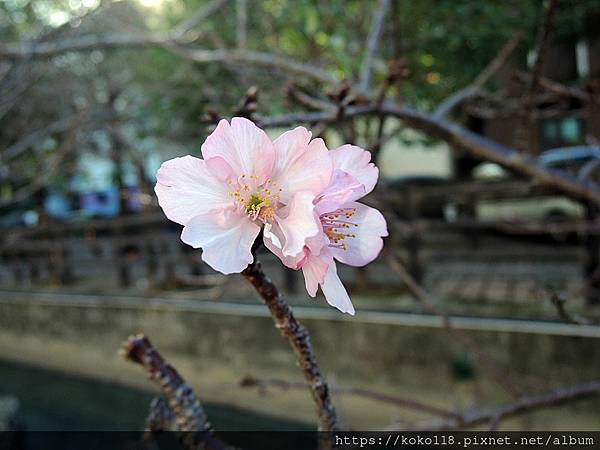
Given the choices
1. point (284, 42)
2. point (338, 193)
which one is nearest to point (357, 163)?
point (338, 193)

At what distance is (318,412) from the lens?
0.69 m

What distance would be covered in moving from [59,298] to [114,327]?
1252mm

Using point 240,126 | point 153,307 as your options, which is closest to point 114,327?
point 153,307

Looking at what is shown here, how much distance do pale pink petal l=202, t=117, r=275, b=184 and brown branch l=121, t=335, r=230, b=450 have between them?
35cm

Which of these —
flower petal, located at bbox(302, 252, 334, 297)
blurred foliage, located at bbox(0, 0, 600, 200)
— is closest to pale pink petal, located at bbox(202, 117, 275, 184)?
flower petal, located at bbox(302, 252, 334, 297)

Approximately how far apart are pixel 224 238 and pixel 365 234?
171mm

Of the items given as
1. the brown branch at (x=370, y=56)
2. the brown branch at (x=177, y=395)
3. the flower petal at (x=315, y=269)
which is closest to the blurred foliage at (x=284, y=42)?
the brown branch at (x=370, y=56)

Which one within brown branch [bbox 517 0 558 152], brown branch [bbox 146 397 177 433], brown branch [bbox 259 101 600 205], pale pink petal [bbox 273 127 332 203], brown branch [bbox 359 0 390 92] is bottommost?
brown branch [bbox 146 397 177 433]

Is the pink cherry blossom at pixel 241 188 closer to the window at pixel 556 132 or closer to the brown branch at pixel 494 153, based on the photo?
the brown branch at pixel 494 153

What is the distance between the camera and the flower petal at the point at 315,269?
1.70 ft

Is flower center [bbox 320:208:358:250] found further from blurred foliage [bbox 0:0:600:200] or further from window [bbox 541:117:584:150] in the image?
window [bbox 541:117:584:150]

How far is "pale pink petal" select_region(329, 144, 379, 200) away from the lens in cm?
58

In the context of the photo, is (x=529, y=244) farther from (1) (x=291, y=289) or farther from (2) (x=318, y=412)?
(2) (x=318, y=412)

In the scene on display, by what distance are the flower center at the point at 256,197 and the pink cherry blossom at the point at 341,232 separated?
0.8 inches
